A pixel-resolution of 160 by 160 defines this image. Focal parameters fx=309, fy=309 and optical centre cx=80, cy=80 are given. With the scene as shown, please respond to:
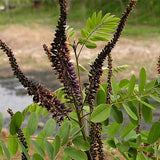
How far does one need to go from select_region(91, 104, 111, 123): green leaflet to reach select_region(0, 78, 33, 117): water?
1.61 m

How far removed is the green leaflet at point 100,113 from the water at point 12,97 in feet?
5.28

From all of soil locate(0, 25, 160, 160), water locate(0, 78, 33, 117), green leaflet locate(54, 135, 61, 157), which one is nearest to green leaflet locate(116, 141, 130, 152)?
green leaflet locate(54, 135, 61, 157)

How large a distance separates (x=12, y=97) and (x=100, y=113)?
1.94 metres

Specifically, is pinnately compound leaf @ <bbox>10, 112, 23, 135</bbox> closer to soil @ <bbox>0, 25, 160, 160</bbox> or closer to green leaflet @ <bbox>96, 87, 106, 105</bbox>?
green leaflet @ <bbox>96, 87, 106, 105</bbox>

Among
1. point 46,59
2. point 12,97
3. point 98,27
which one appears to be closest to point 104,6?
point 98,27

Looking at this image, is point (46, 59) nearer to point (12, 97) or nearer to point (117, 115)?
point (12, 97)

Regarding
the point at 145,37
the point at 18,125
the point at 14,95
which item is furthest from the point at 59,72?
the point at 145,37

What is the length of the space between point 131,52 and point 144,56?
0.22 m

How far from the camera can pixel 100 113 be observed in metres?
0.35

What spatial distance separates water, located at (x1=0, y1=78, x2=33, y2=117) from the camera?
199cm

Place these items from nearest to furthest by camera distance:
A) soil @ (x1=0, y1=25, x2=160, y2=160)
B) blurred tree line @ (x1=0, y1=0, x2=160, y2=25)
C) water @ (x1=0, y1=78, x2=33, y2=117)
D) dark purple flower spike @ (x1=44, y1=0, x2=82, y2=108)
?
dark purple flower spike @ (x1=44, y1=0, x2=82, y2=108) < blurred tree line @ (x1=0, y1=0, x2=160, y2=25) < water @ (x1=0, y1=78, x2=33, y2=117) < soil @ (x1=0, y1=25, x2=160, y2=160)

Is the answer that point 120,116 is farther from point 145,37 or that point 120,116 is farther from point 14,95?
point 145,37

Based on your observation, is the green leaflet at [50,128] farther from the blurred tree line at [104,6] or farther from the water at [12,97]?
the water at [12,97]

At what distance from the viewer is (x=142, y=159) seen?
0.41 m
